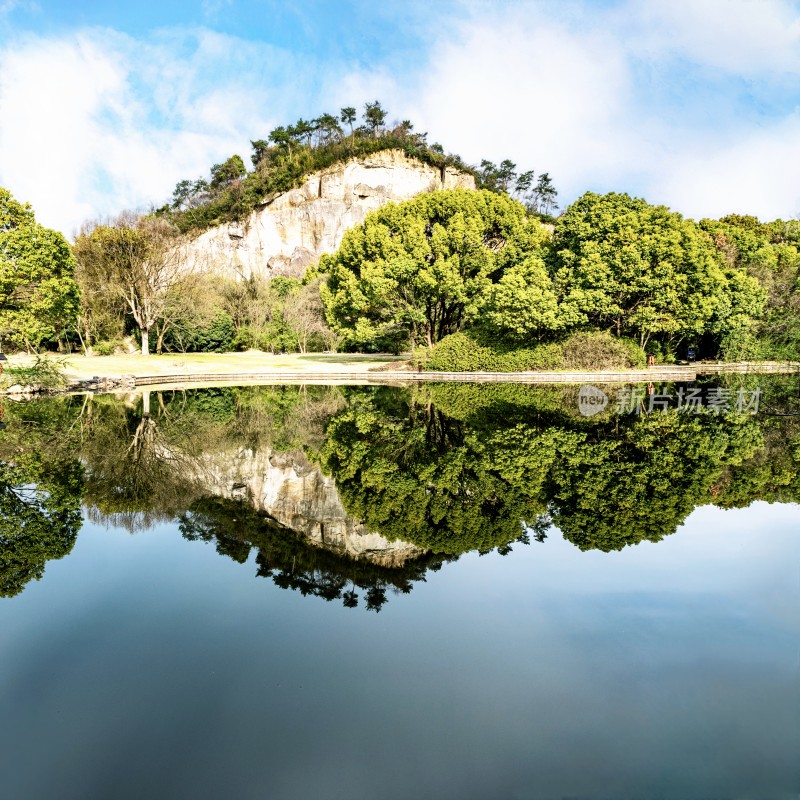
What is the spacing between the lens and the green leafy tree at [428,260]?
34.0 m

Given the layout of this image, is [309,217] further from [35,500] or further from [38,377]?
[35,500]

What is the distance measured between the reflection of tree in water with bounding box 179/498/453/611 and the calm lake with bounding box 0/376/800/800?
1.3 inches

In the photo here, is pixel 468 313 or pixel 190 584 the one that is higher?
pixel 468 313

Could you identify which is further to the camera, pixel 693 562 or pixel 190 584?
pixel 693 562

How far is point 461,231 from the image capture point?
111 ft

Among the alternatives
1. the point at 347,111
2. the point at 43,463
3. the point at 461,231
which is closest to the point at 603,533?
the point at 43,463

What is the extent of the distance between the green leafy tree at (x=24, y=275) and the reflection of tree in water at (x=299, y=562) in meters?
22.9

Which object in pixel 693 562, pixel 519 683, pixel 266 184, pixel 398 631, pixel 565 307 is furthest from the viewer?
pixel 266 184

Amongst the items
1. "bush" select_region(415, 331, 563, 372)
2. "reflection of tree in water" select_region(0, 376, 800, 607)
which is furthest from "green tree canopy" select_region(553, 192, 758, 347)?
"reflection of tree in water" select_region(0, 376, 800, 607)

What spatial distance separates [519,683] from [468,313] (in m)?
29.6

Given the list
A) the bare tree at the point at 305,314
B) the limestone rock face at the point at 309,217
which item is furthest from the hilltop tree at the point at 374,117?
the bare tree at the point at 305,314

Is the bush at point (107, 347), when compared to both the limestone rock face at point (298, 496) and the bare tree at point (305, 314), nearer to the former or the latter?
the bare tree at point (305, 314)

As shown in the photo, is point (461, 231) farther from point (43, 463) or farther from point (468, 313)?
point (43, 463)

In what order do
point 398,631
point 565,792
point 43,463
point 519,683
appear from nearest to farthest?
point 565,792 → point 519,683 → point 398,631 → point 43,463
